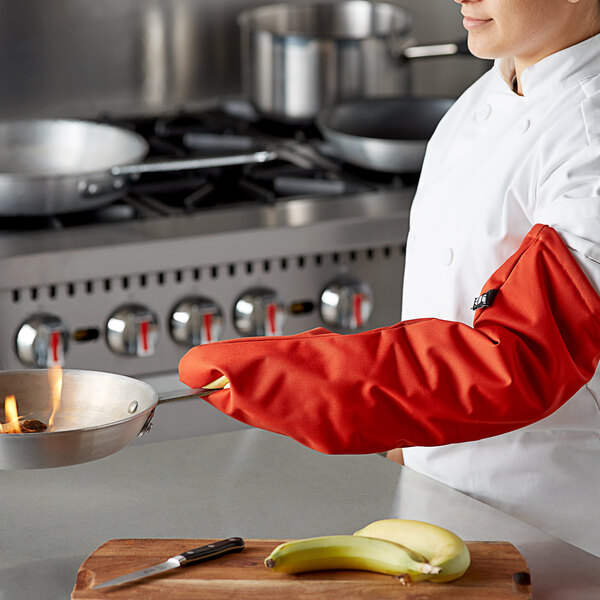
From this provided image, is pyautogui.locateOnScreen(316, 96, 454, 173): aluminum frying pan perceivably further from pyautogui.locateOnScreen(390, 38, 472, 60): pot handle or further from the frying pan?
the frying pan

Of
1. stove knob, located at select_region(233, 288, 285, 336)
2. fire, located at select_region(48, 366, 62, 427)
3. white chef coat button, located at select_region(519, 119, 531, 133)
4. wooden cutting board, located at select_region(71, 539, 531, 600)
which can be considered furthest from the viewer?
stove knob, located at select_region(233, 288, 285, 336)

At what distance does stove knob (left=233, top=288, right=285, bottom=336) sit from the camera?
162 centimetres

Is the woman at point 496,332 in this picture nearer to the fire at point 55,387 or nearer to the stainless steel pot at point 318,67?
the fire at point 55,387

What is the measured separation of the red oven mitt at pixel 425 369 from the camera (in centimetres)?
87

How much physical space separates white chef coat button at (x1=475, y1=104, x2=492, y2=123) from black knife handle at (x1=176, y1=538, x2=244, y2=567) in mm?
498

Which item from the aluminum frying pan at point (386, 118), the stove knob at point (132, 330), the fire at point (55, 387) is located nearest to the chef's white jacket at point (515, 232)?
the fire at point (55, 387)

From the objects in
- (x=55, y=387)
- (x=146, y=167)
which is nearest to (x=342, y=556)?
(x=55, y=387)

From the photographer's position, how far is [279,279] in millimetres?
1642

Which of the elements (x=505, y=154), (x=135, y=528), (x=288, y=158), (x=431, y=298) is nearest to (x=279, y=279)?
(x=288, y=158)

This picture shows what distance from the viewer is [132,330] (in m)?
1.57

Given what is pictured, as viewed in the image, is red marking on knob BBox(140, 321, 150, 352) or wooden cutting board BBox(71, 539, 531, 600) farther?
red marking on knob BBox(140, 321, 150, 352)

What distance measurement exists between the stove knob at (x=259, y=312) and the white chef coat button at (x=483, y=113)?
546 mm

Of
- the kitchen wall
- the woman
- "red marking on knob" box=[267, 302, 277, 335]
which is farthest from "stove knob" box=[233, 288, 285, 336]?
the kitchen wall

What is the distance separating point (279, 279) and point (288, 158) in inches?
13.0
